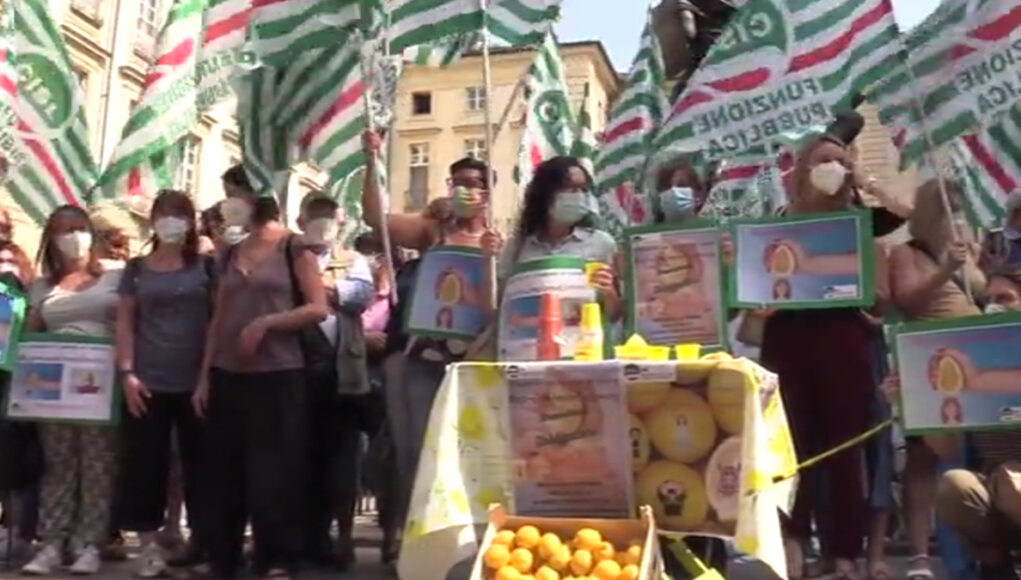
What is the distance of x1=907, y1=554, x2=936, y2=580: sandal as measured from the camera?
15.8ft

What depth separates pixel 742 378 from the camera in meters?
3.76

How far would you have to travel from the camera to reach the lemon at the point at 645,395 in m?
3.90

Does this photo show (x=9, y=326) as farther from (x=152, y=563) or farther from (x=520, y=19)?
(x=520, y=19)

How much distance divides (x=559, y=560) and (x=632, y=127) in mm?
5220

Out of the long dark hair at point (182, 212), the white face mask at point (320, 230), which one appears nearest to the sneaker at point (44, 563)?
the long dark hair at point (182, 212)

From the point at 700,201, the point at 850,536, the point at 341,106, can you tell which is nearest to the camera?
the point at 850,536

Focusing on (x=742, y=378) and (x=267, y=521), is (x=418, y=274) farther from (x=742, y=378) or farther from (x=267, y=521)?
(x=742, y=378)

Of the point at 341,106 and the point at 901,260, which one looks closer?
the point at 901,260

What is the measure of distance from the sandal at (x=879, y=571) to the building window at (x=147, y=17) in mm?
25093

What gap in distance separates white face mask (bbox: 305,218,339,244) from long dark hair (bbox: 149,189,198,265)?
477 millimetres

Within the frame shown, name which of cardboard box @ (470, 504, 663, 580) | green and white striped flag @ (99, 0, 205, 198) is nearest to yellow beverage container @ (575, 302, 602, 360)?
cardboard box @ (470, 504, 663, 580)

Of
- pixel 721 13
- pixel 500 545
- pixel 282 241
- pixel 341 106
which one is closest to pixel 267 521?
pixel 282 241

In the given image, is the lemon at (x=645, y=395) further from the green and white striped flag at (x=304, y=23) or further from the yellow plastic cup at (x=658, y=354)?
the green and white striped flag at (x=304, y=23)

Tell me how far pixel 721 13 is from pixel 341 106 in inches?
101
